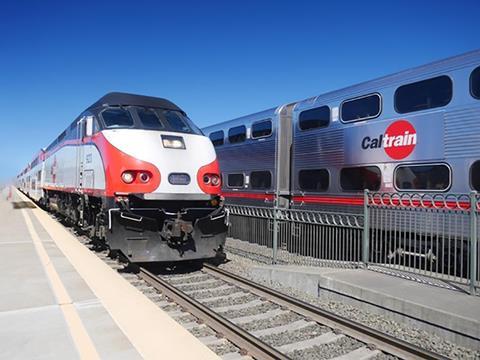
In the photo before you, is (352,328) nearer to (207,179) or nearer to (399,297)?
(399,297)

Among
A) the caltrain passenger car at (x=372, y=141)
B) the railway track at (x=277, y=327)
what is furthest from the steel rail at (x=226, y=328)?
the caltrain passenger car at (x=372, y=141)

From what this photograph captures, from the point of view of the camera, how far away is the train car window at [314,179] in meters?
10.4

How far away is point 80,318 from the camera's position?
4.89 metres

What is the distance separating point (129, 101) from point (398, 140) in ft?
18.4

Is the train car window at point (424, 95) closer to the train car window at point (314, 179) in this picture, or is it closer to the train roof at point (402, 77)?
the train roof at point (402, 77)

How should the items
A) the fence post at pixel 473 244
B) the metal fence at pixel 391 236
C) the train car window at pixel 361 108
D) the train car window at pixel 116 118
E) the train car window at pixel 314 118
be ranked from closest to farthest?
1. the fence post at pixel 473 244
2. the metal fence at pixel 391 236
3. the train car window at pixel 116 118
4. the train car window at pixel 361 108
5. the train car window at pixel 314 118

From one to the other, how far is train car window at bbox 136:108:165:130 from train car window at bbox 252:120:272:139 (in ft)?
14.1

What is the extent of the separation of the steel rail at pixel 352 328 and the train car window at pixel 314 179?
417 cm

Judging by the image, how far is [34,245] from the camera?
10.3 m

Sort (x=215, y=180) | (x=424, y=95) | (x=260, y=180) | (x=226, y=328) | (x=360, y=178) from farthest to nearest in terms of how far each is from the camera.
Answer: (x=260, y=180)
(x=360, y=178)
(x=215, y=180)
(x=424, y=95)
(x=226, y=328)

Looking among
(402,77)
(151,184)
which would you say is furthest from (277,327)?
(402,77)

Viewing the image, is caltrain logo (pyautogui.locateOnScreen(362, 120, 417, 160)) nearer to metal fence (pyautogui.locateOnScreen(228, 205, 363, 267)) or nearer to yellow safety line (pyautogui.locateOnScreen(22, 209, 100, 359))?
metal fence (pyautogui.locateOnScreen(228, 205, 363, 267))

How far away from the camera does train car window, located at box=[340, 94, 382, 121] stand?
9180mm

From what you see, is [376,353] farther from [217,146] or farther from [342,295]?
[217,146]
